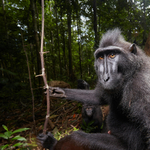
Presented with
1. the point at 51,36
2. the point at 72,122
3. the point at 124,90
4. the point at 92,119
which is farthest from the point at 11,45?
the point at 51,36

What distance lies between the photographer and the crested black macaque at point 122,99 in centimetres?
194

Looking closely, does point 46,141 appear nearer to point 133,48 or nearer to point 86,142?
point 86,142

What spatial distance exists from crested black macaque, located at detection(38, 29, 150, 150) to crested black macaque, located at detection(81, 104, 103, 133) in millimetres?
1630

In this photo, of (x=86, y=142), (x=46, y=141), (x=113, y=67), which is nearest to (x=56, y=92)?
(x=46, y=141)

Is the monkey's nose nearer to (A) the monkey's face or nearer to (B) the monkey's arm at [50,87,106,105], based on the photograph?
(A) the monkey's face

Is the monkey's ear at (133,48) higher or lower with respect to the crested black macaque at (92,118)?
higher

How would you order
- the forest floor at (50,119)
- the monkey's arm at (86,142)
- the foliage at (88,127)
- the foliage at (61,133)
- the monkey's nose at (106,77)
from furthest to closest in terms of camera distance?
the forest floor at (50,119) → the foliage at (88,127) → the foliage at (61,133) → the monkey's arm at (86,142) → the monkey's nose at (106,77)

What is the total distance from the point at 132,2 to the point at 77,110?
5860 millimetres

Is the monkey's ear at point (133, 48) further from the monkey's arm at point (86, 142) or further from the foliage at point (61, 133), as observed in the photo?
the foliage at point (61, 133)

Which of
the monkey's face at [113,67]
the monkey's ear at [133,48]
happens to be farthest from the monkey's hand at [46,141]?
the monkey's ear at [133,48]

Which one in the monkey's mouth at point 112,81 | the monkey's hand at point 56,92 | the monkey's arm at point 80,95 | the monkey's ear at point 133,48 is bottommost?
the monkey's arm at point 80,95

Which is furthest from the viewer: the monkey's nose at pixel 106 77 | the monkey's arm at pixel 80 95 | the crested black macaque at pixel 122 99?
the monkey's arm at pixel 80 95

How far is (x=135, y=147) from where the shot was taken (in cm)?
212

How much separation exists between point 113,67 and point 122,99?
547mm
